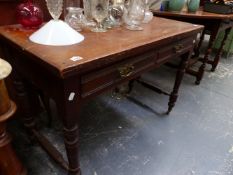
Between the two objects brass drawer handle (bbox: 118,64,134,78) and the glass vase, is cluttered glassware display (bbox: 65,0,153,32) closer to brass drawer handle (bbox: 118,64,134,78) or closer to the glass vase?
the glass vase

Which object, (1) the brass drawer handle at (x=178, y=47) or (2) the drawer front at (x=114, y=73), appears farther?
(1) the brass drawer handle at (x=178, y=47)

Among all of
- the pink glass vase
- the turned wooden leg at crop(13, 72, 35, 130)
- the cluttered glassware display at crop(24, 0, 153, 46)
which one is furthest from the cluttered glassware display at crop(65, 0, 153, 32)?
the turned wooden leg at crop(13, 72, 35, 130)

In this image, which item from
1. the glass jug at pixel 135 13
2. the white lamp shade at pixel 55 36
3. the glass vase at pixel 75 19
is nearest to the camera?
the white lamp shade at pixel 55 36

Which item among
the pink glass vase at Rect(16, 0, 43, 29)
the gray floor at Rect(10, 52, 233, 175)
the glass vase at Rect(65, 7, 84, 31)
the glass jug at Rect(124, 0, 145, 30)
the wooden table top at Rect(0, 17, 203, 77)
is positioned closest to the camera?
the wooden table top at Rect(0, 17, 203, 77)

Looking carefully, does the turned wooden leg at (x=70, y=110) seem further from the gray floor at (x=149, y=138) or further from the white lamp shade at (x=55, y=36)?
the gray floor at (x=149, y=138)

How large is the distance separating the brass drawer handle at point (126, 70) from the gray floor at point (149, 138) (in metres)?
0.60

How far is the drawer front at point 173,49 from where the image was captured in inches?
41.7

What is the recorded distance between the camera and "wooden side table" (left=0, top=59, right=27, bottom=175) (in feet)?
2.25

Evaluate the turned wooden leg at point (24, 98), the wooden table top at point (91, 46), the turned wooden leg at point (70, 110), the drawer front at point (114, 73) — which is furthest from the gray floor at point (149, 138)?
the wooden table top at point (91, 46)

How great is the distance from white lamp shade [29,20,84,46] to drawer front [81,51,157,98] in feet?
0.53

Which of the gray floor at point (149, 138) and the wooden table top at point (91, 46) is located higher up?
the wooden table top at point (91, 46)

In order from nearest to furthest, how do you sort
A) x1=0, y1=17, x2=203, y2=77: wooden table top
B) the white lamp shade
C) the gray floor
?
x1=0, y1=17, x2=203, y2=77: wooden table top < the white lamp shade < the gray floor

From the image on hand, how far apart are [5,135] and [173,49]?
907mm

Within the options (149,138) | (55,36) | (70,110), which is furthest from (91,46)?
(149,138)
